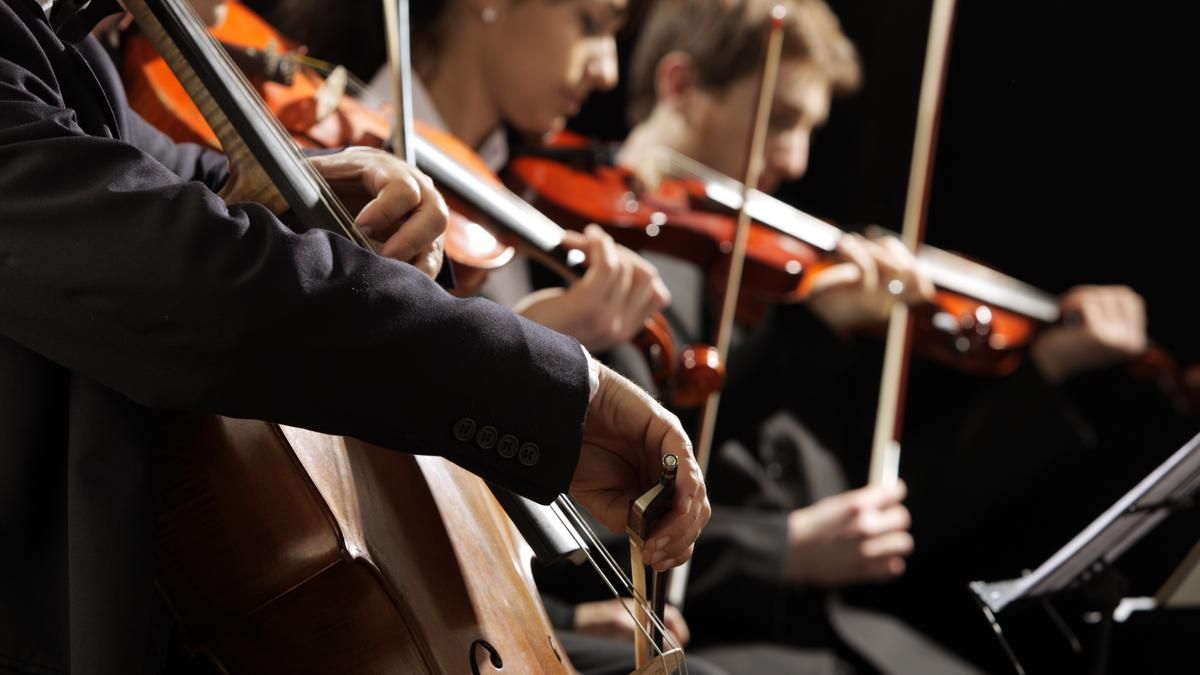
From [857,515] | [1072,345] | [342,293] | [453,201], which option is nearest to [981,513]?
[1072,345]

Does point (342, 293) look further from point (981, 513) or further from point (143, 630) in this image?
point (981, 513)

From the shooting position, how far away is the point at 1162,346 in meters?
2.73

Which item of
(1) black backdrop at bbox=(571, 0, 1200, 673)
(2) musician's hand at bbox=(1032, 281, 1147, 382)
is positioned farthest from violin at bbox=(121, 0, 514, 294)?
(2) musician's hand at bbox=(1032, 281, 1147, 382)

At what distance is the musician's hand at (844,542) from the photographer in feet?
6.55

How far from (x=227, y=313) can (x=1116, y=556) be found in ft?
2.90

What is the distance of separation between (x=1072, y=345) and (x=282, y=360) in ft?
6.69

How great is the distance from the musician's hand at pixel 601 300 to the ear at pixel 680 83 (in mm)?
987

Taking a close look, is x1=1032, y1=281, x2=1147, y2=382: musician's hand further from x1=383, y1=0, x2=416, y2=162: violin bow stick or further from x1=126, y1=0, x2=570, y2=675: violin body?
x1=126, y1=0, x2=570, y2=675: violin body

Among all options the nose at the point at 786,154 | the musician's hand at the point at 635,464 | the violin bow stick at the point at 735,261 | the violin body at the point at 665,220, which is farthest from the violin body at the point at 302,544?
the nose at the point at 786,154

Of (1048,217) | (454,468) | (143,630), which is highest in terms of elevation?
(1048,217)

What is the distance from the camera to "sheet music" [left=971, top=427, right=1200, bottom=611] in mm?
1127

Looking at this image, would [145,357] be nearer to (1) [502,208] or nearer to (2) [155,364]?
(2) [155,364]

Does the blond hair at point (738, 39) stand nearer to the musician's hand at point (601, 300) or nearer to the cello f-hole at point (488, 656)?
the musician's hand at point (601, 300)

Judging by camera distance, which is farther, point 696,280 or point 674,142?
point 674,142
